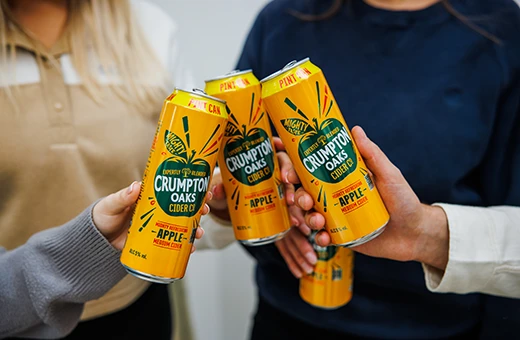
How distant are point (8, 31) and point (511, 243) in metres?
0.88

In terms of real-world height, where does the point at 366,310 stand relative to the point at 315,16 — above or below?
below

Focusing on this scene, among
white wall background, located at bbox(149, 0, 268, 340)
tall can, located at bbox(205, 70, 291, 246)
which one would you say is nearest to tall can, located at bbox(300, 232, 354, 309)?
tall can, located at bbox(205, 70, 291, 246)

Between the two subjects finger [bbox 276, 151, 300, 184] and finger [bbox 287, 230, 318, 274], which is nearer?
finger [bbox 276, 151, 300, 184]

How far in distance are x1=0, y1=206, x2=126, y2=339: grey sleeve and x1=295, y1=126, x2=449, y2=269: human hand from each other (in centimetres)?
29

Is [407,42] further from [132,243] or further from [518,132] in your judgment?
Answer: [132,243]

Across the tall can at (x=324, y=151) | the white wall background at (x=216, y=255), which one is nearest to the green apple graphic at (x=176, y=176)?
the tall can at (x=324, y=151)

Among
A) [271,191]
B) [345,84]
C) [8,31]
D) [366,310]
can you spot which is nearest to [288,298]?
[366,310]

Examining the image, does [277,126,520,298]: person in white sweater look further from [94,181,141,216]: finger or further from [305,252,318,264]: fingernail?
[94,181,141,216]: finger

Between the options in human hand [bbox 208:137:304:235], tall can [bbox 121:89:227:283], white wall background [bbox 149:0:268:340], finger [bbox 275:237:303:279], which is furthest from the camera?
white wall background [bbox 149:0:268:340]

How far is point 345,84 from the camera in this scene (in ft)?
2.58

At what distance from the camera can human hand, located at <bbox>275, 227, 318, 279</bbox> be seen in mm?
740

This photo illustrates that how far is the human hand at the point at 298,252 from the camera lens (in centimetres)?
74

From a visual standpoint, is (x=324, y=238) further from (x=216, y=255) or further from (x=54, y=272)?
(x=216, y=255)

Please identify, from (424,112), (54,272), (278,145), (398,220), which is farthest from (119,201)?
(424,112)
